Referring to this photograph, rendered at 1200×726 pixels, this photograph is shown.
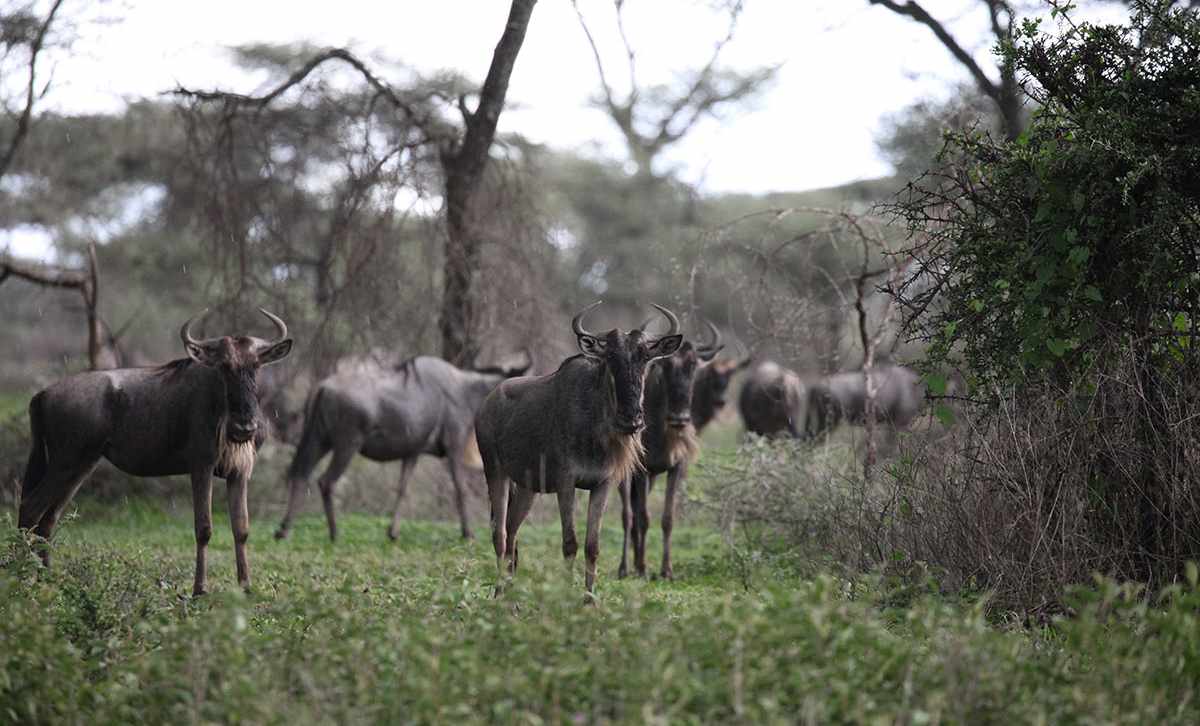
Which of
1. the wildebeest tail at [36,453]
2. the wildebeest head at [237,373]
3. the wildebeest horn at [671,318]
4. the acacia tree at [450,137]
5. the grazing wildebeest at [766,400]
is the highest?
the acacia tree at [450,137]

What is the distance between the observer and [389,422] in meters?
13.2

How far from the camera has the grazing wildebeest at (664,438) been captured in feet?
33.6

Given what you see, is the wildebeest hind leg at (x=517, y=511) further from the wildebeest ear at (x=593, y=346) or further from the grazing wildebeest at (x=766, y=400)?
the grazing wildebeest at (x=766, y=400)

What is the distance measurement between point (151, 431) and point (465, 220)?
20.0 feet

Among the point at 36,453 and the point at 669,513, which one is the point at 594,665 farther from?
the point at 36,453

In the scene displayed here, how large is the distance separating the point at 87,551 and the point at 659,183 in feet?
113

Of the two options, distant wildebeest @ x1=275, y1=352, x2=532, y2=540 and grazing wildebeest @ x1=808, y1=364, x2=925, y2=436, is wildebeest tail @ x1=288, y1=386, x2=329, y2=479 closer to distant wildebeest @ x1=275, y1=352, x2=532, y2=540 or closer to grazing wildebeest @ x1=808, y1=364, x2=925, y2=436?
distant wildebeest @ x1=275, y1=352, x2=532, y2=540

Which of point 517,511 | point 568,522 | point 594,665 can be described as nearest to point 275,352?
point 517,511

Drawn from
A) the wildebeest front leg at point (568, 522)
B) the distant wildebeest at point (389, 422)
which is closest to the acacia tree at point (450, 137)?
the distant wildebeest at point (389, 422)

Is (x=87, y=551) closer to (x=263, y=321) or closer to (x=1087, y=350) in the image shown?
(x=263, y=321)

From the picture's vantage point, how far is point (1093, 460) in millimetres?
7090

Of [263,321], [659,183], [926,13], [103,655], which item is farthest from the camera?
[659,183]

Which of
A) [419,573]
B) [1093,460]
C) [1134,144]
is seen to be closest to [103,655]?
[419,573]

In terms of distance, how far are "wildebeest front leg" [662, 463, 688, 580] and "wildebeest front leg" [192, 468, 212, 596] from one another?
3.61 meters
